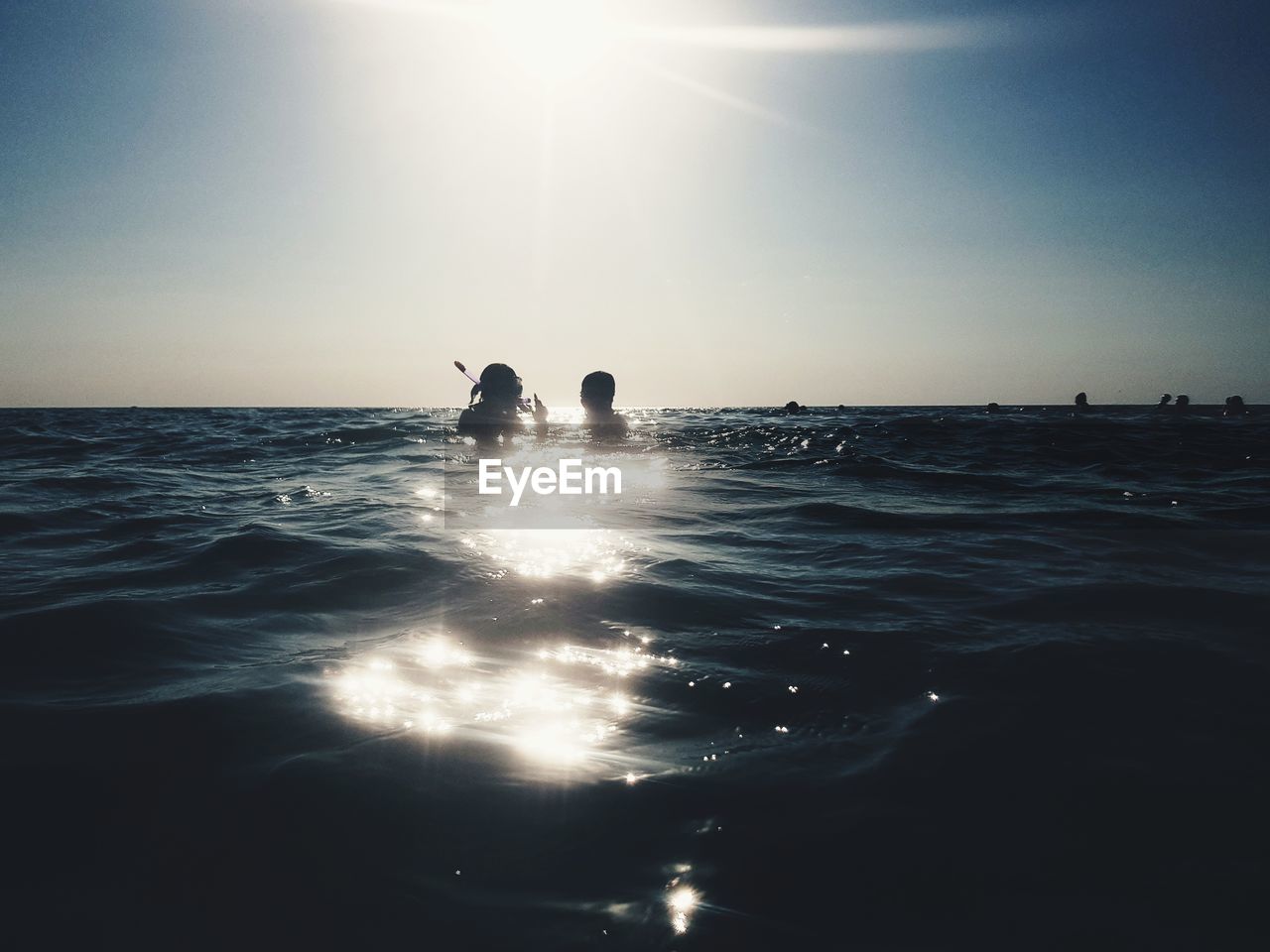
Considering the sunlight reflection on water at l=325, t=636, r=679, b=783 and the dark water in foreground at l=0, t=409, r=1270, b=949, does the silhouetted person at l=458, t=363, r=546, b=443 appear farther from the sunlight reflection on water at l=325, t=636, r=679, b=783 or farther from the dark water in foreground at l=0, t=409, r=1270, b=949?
the sunlight reflection on water at l=325, t=636, r=679, b=783

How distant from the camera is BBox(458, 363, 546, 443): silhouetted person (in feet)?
59.2

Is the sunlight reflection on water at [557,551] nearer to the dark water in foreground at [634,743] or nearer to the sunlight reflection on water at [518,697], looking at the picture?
the dark water in foreground at [634,743]

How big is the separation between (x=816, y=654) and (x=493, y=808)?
1.87m

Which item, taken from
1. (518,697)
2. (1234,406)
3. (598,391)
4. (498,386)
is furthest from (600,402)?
(1234,406)

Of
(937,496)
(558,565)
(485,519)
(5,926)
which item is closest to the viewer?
(5,926)

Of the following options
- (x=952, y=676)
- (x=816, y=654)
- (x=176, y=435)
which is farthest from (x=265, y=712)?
(x=176, y=435)

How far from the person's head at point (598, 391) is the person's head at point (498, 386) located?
2722 mm

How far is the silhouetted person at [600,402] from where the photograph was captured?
2003cm

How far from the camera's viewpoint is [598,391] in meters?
20.3

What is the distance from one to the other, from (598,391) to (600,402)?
15.4 inches

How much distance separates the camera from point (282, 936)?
1382 millimetres

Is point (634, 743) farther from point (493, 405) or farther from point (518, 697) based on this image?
point (493, 405)

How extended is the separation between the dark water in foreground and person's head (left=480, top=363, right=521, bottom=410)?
1295cm

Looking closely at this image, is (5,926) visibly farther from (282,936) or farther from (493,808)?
(493,808)
